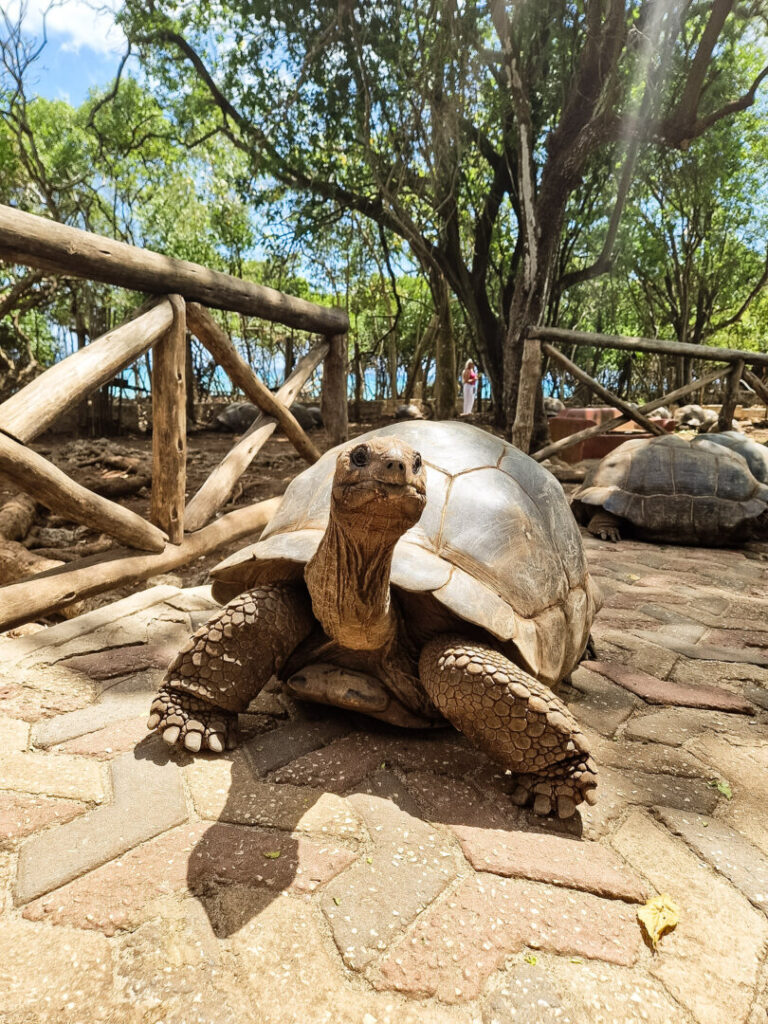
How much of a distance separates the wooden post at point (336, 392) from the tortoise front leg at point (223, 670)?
315 cm

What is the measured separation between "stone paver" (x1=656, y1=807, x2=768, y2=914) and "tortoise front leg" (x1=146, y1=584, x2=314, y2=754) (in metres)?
1.13

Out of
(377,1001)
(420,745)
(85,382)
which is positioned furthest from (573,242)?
(377,1001)

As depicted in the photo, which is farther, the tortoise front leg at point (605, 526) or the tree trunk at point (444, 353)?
the tree trunk at point (444, 353)

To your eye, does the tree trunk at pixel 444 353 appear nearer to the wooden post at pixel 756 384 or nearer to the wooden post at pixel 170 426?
the wooden post at pixel 756 384

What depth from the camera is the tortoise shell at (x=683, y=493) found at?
5.17 metres

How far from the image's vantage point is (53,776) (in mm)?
1528

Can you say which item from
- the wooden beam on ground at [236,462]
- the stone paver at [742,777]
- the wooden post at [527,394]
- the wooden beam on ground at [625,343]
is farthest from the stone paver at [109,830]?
the wooden beam on ground at [625,343]

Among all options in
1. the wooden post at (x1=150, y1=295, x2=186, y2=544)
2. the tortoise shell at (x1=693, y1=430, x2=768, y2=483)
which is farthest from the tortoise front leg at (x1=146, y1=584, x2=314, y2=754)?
the tortoise shell at (x1=693, y1=430, x2=768, y2=483)

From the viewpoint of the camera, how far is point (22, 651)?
233cm

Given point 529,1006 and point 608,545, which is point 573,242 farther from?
point 529,1006

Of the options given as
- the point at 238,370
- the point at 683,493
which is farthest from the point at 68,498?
the point at 683,493

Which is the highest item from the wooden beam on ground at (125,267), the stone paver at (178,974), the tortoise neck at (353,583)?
the wooden beam on ground at (125,267)

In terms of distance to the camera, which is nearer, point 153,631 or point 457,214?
point 153,631

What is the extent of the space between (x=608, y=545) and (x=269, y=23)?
8.40 metres
